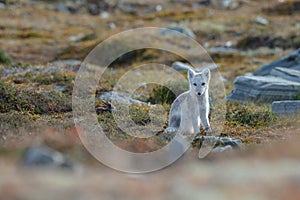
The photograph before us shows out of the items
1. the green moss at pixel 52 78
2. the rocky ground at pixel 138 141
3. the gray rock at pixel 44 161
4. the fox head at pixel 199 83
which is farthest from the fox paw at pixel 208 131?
the green moss at pixel 52 78

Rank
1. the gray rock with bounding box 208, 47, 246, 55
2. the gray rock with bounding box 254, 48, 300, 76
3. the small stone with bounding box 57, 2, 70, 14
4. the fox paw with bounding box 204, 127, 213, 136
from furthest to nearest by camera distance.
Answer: the small stone with bounding box 57, 2, 70, 14
the gray rock with bounding box 208, 47, 246, 55
the gray rock with bounding box 254, 48, 300, 76
the fox paw with bounding box 204, 127, 213, 136

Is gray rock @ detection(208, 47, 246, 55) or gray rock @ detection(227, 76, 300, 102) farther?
gray rock @ detection(208, 47, 246, 55)

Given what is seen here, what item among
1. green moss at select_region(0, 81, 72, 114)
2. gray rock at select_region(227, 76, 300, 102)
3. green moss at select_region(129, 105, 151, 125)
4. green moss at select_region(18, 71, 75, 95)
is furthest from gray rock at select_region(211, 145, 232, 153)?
green moss at select_region(18, 71, 75, 95)

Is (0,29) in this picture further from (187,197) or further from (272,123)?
(187,197)

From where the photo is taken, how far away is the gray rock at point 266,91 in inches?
833

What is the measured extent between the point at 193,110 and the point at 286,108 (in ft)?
14.2

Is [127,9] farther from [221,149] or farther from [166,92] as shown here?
[221,149]

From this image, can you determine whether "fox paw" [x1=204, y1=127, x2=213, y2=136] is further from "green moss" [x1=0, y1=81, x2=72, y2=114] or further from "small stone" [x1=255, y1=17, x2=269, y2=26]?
"small stone" [x1=255, y1=17, x2=269, y2=26]

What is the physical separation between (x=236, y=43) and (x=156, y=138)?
3023 cm

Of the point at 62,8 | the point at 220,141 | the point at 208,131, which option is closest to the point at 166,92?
the point at 208,131

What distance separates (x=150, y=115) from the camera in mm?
16656

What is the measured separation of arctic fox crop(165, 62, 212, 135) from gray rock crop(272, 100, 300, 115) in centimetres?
358

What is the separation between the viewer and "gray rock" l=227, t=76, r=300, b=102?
833 inches

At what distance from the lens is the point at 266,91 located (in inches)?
841
